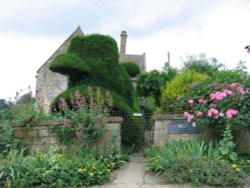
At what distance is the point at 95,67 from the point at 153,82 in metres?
7.00

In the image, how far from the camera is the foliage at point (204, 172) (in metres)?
6.00

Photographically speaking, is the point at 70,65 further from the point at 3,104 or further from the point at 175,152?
the point at 175,152

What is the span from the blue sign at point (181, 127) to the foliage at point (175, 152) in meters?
0.50

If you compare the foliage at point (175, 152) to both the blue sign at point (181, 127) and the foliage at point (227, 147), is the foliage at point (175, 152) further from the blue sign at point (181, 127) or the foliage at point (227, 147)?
the blue sign at point (181, 127)

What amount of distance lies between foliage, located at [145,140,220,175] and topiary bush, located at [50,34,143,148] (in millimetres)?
2307

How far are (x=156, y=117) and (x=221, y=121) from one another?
1680 mm

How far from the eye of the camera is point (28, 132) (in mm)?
8180

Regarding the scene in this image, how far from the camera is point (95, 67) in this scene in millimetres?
9961

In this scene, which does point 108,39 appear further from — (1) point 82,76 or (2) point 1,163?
(2) point 1,163

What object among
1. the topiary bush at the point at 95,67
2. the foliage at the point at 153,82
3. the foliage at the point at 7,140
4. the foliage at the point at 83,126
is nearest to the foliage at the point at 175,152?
the foliage at the point at 83,126

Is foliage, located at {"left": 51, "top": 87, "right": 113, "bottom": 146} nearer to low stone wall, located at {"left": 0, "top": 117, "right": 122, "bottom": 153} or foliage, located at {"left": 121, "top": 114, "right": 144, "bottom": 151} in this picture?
low stone wall, located at {"left": 0, "top": 117, "right": 122, "bottom": 153}

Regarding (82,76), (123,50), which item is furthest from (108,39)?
(123,50)

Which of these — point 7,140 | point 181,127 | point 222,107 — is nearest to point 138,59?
point 181,127

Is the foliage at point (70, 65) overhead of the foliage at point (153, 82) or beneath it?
beneath
